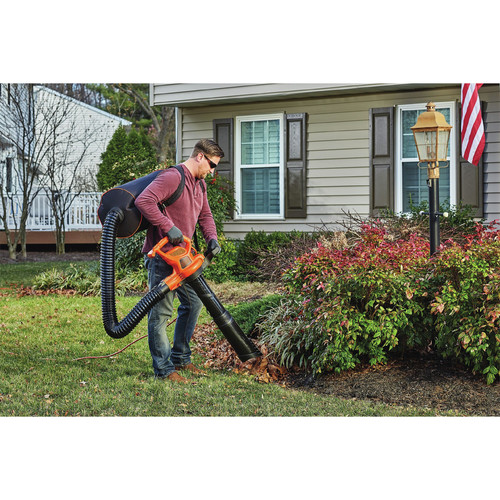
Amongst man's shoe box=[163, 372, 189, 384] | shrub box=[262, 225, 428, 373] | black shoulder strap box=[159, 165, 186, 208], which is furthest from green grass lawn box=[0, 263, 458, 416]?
black shoulder strap box=[159, 165, 186, 208]

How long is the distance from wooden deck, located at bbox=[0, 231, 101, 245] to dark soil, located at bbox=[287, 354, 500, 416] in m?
10.7

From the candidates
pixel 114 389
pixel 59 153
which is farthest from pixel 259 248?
pixel 59 153

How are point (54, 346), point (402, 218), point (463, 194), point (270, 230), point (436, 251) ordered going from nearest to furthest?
point (436, 251) → point (54, 346) → point (402, 218) → point (463, 194) → point (270, 230)

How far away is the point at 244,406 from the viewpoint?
3.93 meters

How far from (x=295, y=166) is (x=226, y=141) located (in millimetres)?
1145

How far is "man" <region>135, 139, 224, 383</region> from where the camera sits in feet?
13.0

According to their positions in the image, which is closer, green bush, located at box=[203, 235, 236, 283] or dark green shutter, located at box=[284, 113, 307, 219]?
green bush, located at box=[203, 235, 236, 283]

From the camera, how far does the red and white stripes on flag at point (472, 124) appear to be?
706cm

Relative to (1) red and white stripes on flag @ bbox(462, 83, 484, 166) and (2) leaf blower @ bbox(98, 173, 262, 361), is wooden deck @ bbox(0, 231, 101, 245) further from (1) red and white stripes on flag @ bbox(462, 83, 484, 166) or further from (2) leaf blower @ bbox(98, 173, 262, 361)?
(2) leaf blower @ bbox(98, 173, 262, 361)

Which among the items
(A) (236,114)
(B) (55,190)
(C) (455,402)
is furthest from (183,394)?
(B) (55,190)

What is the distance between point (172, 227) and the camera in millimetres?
3965

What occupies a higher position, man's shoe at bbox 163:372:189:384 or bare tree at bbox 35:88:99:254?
bare tree at bbox 35:88:99:254
